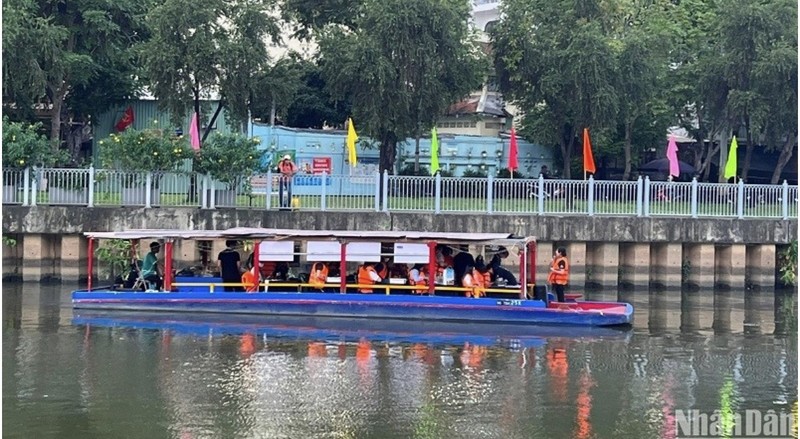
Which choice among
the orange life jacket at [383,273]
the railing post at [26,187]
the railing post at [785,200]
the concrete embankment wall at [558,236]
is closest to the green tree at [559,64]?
the concrete embankment wall at [558,236]

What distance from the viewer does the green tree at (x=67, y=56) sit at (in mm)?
28828

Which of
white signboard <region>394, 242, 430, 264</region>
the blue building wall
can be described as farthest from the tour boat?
the blue building wall

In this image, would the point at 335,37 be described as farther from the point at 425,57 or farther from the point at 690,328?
the point at 690,328

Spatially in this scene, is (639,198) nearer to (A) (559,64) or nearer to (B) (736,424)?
(A) (559,64)

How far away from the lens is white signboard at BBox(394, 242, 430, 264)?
21.7 meters

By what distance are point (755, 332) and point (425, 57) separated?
11.3 metres

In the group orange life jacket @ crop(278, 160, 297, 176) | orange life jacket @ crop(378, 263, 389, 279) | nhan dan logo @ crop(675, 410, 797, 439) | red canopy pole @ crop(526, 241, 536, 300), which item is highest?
orange life jacket @ crop(278, 160, 297, 176)

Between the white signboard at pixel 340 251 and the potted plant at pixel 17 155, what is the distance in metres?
9.05

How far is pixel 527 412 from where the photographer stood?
46.3ft

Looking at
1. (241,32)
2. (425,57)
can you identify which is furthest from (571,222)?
(241,32)

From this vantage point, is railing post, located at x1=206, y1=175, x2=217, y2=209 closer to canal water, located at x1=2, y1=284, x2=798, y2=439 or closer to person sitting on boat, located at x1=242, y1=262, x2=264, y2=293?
canal water, located at x1=2, y1=284, x2=798, y2=439

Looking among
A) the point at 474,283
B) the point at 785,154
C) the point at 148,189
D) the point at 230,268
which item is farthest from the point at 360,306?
the point at 785,154

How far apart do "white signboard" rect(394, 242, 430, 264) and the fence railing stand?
6.27 m

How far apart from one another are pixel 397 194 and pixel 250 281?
683cm
